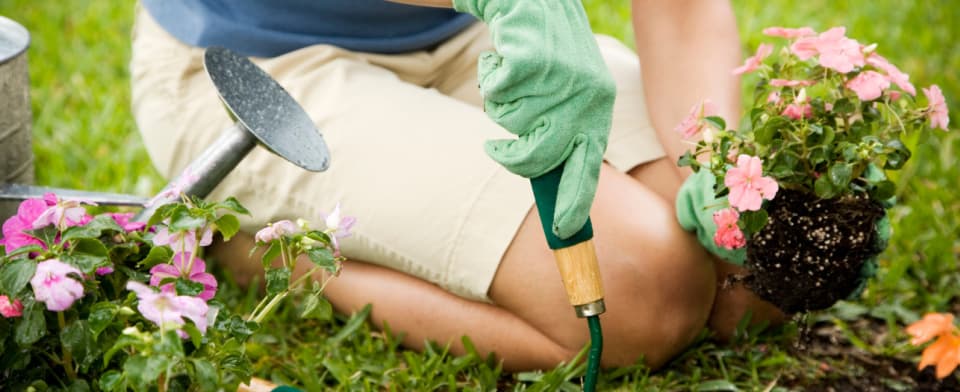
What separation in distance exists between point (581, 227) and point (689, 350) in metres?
0.50

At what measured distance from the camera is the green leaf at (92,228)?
0.96m

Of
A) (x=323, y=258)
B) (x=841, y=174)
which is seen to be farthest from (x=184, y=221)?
(x=841, y=174)

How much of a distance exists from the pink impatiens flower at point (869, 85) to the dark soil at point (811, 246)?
0.40 feet

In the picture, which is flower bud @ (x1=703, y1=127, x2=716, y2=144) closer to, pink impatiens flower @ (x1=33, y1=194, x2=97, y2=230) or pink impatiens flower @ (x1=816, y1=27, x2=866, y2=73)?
pink impatiens flower @ (x1=816, y1=27, x2=866, y2=73)

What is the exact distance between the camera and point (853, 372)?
4.88 feet

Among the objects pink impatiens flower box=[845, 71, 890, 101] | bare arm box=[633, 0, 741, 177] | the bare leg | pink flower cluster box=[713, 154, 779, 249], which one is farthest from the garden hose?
bare arm box=[633, 0, 741, 177]

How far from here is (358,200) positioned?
4.70 ft

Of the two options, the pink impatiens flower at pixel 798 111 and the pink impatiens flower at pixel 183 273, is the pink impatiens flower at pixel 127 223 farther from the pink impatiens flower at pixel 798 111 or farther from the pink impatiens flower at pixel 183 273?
the pink impatiens flower at pixel 798 111

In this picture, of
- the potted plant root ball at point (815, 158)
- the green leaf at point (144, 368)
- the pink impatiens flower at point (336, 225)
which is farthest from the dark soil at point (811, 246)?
A: the green leaf at point (144, 368)

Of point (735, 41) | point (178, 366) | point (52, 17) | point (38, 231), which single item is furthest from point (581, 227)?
point (52, 17)

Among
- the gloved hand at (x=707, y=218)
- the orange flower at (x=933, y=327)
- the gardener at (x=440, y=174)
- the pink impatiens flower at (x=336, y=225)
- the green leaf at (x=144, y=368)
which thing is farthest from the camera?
the gardener at (x=440, y=174)

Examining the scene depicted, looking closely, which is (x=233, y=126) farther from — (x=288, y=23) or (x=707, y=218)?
(x=707, y=218)

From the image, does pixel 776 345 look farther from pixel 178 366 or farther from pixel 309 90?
pixel 178 366

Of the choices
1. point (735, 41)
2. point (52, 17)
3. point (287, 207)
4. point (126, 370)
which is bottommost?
point (52, 17)
